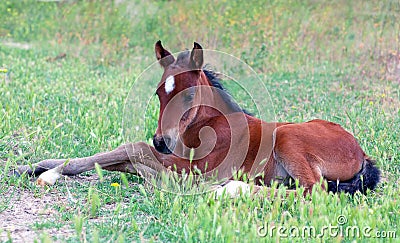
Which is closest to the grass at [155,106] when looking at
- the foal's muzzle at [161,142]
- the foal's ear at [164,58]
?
the foal's muzzle at [161,142]

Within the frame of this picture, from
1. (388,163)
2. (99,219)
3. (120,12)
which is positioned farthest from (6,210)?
(120,12)

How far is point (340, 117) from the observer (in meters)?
7.30

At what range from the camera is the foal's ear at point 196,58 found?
4.98 meters

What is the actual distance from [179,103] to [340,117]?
3.11 meters

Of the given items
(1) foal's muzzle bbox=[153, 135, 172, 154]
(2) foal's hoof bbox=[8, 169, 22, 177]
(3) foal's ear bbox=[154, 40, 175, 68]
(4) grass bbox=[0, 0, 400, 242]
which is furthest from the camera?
(3) foal's ear bbox=[154, 40, 175, 68]

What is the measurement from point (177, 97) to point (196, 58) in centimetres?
42

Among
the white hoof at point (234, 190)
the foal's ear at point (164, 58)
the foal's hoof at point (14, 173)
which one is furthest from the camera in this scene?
the foal's ear at point (164, 58)

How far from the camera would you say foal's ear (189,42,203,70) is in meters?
4.98

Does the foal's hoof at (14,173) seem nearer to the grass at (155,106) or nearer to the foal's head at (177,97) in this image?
the grass at (155,106)

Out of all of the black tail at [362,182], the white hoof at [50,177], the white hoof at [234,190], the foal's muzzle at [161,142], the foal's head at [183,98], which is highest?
the foal's head at [183,98]

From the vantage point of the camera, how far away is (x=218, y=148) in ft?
17.0

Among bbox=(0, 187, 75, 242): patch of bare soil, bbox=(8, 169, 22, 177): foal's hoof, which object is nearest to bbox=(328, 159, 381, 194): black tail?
bbox=(0, 187, 75, 242): patch of bare soil

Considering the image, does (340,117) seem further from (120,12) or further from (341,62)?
(120,12)

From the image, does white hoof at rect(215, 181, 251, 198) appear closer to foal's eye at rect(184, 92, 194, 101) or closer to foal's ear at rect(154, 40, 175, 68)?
foal's eye at rect(184, 92, 194, 101)
